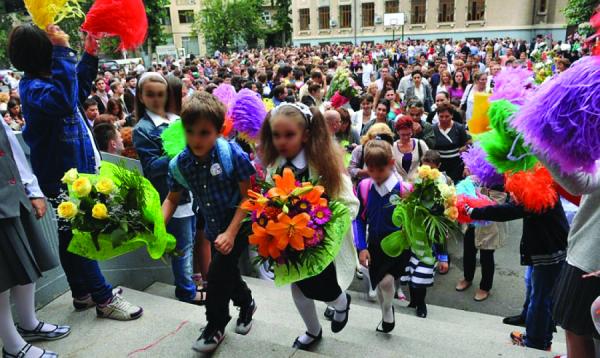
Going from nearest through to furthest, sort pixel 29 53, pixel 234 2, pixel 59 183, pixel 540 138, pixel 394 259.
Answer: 1. pixel 540 138
2. pixel 29 53
3. pixel 59 183
4. pixel 394 259
5. pixel 234 2

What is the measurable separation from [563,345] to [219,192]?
3031mm

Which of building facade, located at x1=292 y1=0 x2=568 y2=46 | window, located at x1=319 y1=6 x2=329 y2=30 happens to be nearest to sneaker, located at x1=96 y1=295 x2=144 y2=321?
building facade, located at x1=292 y1=0 x2=568 y2=46

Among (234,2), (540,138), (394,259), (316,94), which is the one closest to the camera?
(540,138)

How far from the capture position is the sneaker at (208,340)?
2.74 m

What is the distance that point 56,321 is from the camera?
10.5 feet

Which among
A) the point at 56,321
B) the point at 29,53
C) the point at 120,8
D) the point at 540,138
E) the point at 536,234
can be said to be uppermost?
the point at 120,8

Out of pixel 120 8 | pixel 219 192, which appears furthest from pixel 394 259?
pixel 120 8

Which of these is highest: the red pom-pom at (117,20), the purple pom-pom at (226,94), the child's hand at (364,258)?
the red pom-pom at (117,20)

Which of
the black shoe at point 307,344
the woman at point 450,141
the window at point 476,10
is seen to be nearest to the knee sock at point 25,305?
the black shoe at point 307,344

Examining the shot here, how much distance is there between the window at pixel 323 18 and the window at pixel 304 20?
2163mm

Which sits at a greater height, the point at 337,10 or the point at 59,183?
the point at 337,10

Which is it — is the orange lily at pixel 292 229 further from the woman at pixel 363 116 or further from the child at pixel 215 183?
the woman at pixel 363 116

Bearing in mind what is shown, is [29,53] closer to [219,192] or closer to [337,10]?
[219,192]

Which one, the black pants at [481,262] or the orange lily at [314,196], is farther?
the black pants at [481,262]
